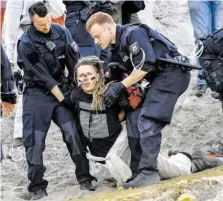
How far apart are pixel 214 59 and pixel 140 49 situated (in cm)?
113

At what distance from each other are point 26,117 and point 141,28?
1275 millimetres

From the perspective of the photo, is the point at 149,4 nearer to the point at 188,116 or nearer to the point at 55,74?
the point at 188,116

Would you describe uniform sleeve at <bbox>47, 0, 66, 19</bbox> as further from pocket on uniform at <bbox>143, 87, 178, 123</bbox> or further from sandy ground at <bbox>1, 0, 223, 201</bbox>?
pocket on uniform at <bbox>143, 87, 178, 123</bbox>

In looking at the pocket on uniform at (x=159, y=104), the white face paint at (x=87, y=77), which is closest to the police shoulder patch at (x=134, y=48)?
the pocket on uniform at (x=159, y=104)

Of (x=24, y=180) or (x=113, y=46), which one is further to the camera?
(x=24, y=180)

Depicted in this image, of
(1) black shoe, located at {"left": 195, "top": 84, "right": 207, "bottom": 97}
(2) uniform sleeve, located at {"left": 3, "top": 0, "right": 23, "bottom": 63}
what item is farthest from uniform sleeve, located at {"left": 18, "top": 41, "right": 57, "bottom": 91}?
(1) black shoe, located at {"left": 195, "top": 84, "right": 207, "bottom": 97}

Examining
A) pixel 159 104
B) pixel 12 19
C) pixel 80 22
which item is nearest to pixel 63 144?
pixel 80 22

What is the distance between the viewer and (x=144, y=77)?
17.7 ft

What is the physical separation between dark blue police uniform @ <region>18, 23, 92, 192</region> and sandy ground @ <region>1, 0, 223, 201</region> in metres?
0.23

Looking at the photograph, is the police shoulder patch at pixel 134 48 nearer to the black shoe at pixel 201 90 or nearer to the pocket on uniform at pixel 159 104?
the pocket on uniform at pixel 159 104

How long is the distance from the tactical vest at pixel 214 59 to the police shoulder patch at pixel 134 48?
42.8 inches

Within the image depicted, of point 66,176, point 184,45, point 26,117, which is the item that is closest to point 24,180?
point 66,176

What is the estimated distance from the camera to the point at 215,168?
5465mm

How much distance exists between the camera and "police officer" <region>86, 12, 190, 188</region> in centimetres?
520
